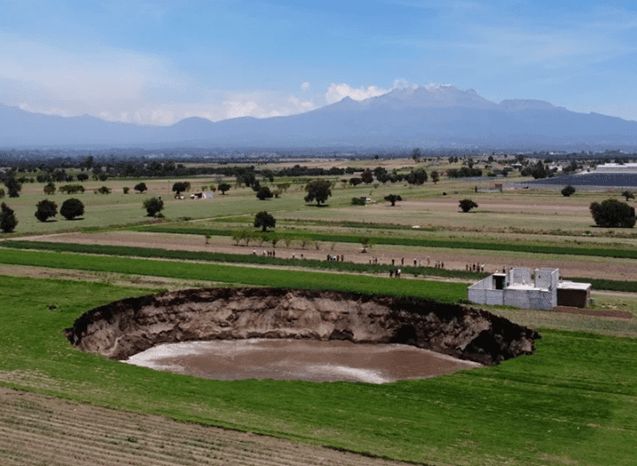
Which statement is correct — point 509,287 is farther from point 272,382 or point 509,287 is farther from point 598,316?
point 272,382

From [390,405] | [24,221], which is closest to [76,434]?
[390,405]

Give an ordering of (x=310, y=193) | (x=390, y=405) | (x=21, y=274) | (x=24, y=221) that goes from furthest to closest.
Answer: (x=310, y=193), (x=24, y=221), (x=21, y=274), (x=390, y=405)

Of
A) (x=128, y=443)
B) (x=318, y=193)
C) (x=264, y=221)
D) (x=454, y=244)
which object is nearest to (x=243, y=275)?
(x=454, y=244)

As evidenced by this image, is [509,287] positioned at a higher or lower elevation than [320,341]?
higher

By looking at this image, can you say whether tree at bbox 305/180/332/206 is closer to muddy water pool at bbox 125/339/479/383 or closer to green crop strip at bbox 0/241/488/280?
green crop strip at bbox 0/241/488/280

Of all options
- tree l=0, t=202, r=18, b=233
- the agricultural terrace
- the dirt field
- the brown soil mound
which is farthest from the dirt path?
tree l=0, t=202, r=18, b=233

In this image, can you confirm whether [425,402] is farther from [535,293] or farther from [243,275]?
[243,275]

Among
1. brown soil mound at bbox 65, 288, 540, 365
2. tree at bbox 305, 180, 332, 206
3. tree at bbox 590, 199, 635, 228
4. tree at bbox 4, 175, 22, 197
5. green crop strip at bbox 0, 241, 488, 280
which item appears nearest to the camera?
brown soil mound at bbox 65, 288, 540, 365
